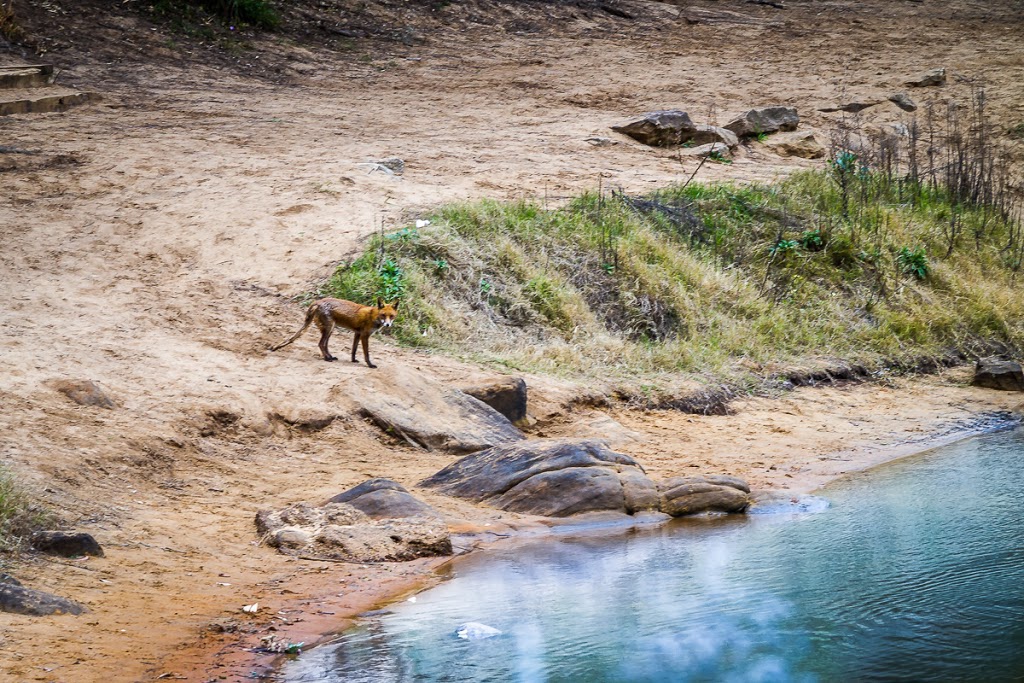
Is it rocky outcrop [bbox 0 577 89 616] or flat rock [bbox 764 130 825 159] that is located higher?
flat rock [bbox 764 130 825 159]

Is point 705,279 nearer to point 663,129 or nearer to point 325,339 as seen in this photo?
point 663,129

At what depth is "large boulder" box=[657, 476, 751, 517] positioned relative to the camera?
7.84 metres

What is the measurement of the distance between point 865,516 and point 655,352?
12.6 ft

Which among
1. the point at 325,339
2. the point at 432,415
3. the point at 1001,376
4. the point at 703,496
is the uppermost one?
the point at 325,339

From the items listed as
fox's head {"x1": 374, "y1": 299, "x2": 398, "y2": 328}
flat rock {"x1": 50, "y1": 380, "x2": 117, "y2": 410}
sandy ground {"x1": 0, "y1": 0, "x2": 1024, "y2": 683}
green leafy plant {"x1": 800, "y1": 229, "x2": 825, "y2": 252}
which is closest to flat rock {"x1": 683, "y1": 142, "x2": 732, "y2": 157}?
sandy ground {"x1": 0, "y1": 0, "x2": 1024, "y2": 683}

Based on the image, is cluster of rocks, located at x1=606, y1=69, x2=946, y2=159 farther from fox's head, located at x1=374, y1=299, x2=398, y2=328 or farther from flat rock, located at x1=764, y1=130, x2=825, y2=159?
fox's head, located at x1=374, y1=299, x2=398, y2=328

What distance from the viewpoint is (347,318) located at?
967 cm

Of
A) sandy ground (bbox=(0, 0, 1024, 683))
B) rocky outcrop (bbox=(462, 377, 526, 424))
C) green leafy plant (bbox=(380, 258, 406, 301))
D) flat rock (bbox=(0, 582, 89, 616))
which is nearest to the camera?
flat rock (bbox=(0, 582, 89, 616))

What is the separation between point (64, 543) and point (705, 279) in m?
8.14

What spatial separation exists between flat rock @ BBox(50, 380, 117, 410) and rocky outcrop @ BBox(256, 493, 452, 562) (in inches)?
72.3

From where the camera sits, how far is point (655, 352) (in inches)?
445

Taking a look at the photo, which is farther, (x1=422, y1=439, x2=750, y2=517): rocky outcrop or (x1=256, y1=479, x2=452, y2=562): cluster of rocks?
(x1=422, y1=439, x2=750, y2=517): rocky outcrop

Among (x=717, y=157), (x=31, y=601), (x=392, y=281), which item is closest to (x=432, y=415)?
(x=392, y=281)

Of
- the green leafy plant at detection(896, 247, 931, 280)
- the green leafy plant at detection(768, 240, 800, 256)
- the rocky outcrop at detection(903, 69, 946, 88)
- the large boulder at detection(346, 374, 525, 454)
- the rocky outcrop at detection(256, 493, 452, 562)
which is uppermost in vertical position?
the rocky outcrop at detection(903, 69, 946, 88)
